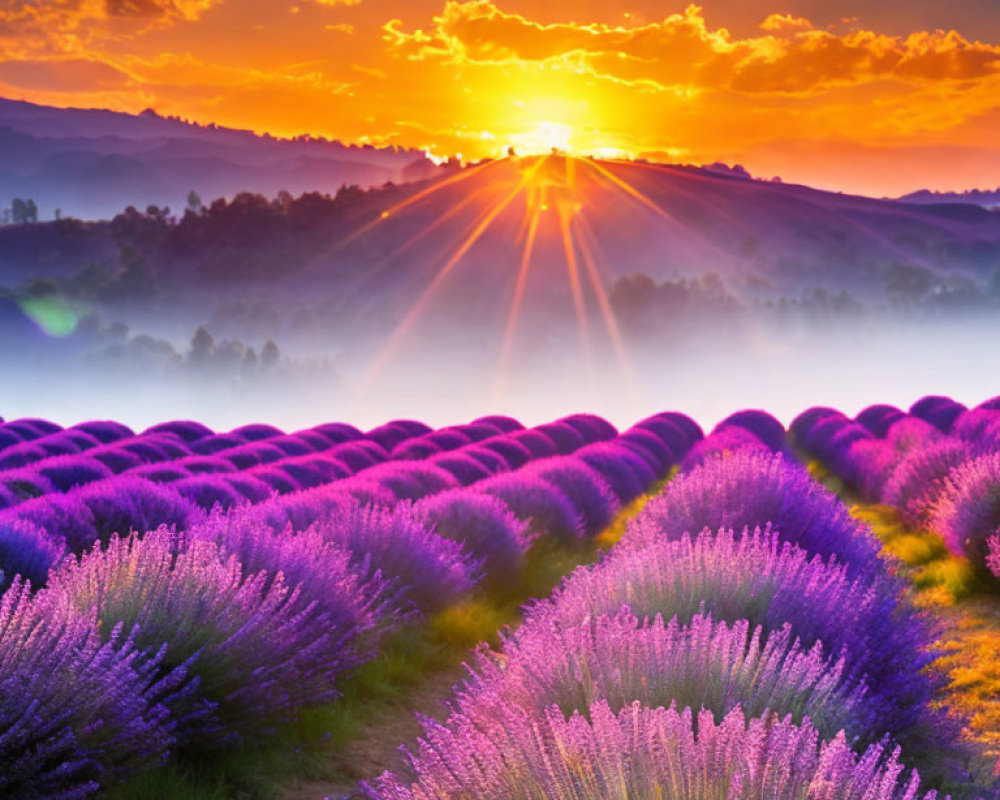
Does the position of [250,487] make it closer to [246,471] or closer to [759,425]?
[246,471]

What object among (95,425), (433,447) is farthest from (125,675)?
(95,425)

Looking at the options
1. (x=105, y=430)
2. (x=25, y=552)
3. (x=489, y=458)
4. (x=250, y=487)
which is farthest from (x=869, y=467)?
(x=105, y=430)

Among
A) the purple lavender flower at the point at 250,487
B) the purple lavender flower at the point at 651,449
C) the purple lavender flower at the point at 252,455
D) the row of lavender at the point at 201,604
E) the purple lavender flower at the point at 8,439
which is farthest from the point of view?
the purple lavender flower at the point at 8,439

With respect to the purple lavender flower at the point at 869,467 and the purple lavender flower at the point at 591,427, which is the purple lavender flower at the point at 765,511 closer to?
the purple lavender flower at the point at 869,467

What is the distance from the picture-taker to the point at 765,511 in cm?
612

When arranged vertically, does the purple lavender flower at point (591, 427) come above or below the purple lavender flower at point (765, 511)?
below

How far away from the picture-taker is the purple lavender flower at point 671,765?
6.80 ft

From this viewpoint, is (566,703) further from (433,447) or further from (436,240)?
(436,240)

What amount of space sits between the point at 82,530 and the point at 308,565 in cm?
254

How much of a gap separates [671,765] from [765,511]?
4.18 metres

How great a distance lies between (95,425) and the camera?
76.9ft

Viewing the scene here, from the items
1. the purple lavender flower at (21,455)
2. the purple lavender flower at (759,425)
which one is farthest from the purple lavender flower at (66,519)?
the purple lavender flower at (759,425)

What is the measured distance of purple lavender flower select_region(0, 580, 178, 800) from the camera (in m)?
3.50

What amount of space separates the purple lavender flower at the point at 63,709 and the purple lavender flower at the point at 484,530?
4786mm
